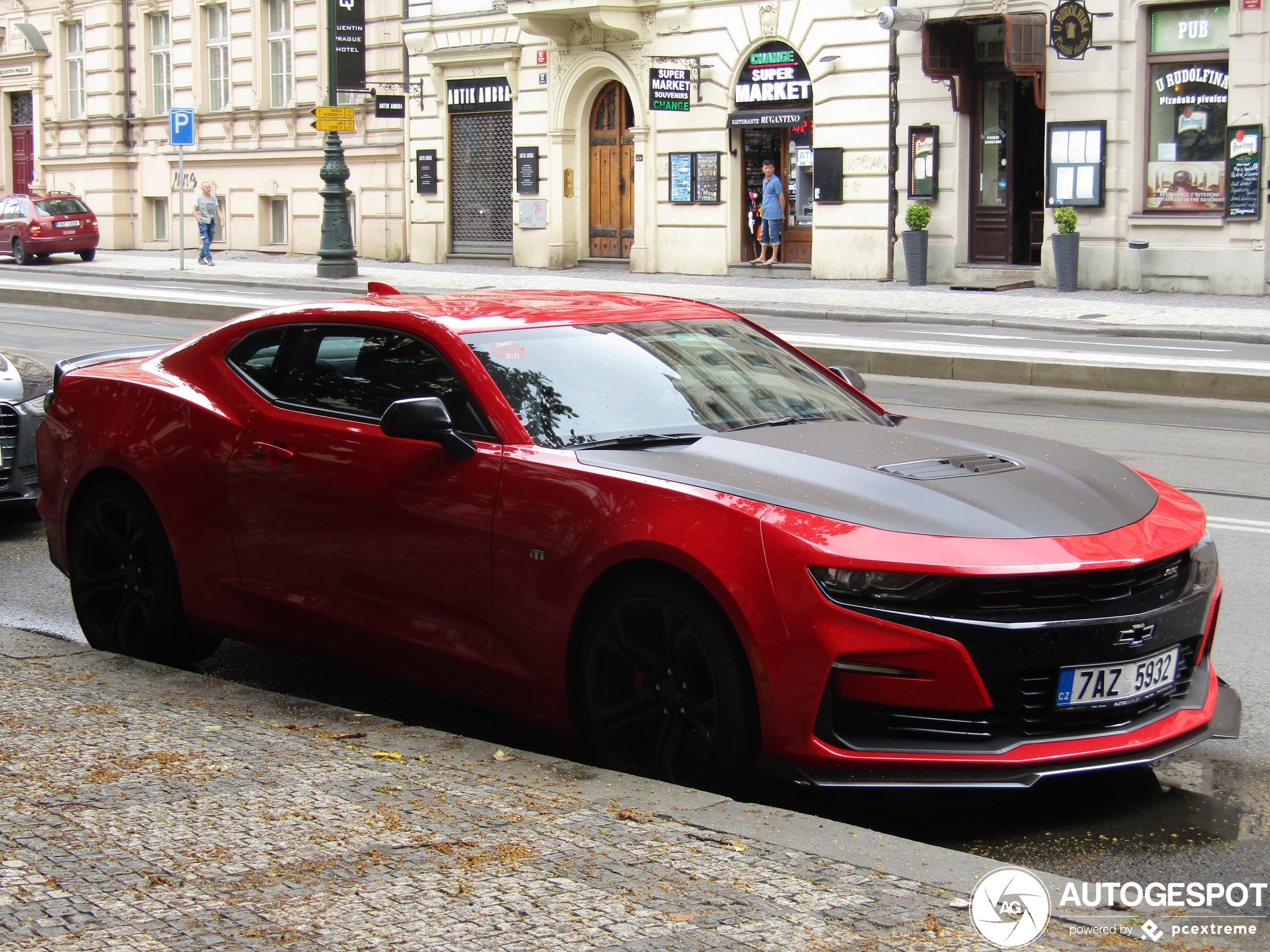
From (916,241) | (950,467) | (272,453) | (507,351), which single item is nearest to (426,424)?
(507,351)

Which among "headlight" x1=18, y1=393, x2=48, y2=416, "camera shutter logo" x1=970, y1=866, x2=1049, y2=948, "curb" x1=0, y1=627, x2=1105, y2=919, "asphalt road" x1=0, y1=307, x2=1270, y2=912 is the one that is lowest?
"asphalt road" x1=0, y1=307, x2=1270, y2=912

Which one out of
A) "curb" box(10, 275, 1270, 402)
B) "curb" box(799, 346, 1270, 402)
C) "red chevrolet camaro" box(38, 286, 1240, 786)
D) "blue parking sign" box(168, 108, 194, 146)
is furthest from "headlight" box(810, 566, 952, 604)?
"blue parking sign" box(168, 108, 194, 146)

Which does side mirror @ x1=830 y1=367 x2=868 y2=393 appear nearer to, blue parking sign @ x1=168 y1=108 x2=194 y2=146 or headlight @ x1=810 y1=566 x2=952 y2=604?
headlight @ x1=810 y1=566 x2=952 y2=604

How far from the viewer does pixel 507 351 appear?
16.5 ft

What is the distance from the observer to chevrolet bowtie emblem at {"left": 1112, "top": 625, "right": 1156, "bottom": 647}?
4.07 metres

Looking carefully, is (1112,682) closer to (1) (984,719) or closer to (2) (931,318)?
(1) (984,719)

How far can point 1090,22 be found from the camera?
2383 centimetres

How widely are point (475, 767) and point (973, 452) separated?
176 cm

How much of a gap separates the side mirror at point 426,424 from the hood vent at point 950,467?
1.22 m

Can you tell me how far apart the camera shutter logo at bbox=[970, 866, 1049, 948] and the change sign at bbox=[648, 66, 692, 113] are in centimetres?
2623

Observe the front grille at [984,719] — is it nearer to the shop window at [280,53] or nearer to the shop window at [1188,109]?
the shop window at [1188,109]

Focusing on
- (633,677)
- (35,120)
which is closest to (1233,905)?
(633,677)

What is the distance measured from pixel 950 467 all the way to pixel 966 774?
969mm

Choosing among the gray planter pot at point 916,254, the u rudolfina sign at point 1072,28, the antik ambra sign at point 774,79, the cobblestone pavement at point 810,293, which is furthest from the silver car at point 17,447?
the antik ambra sign at point 774,79
